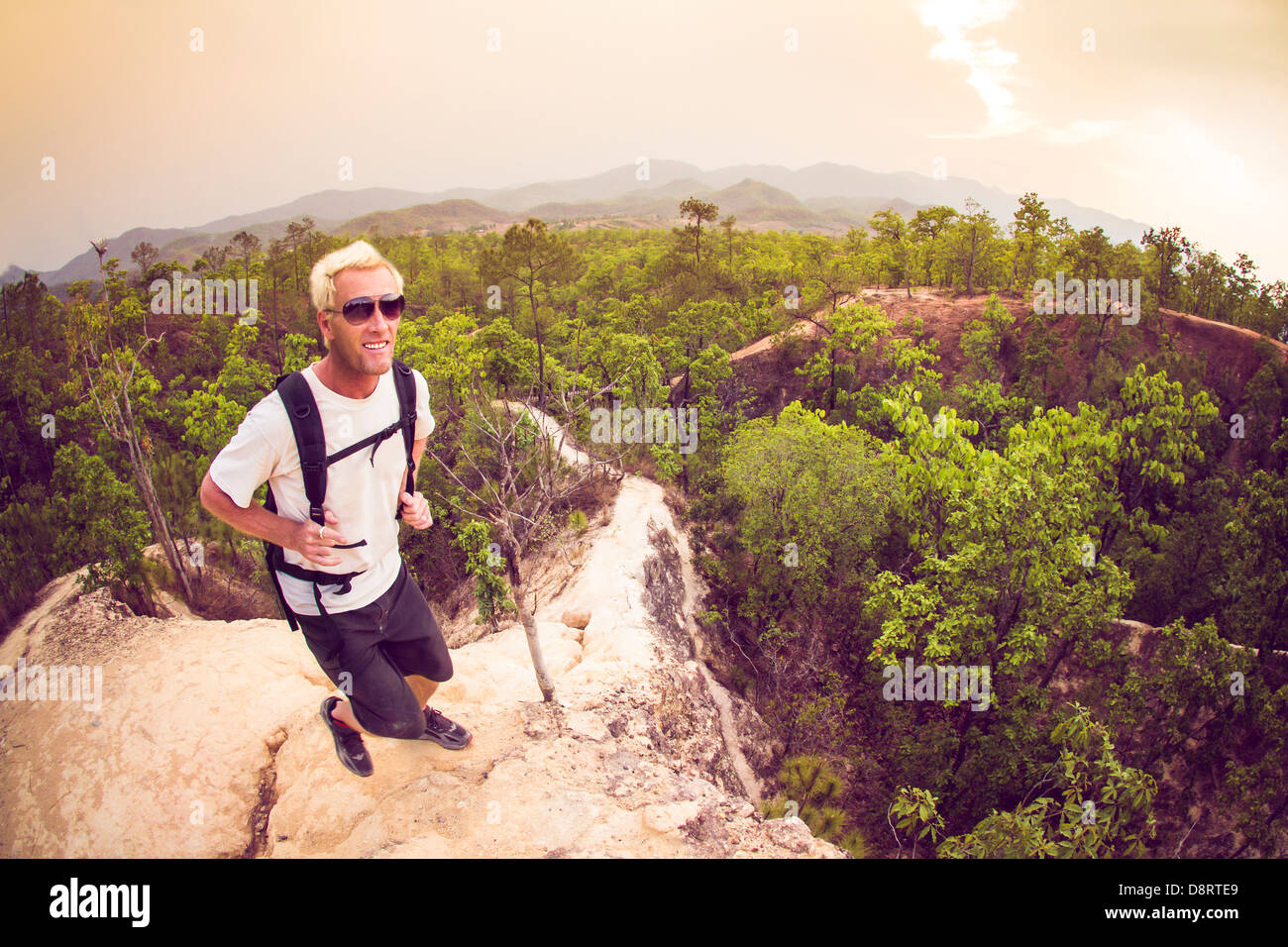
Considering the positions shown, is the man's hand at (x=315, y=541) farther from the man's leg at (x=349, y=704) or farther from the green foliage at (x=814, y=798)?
the green foliage at (x=814, y=798)

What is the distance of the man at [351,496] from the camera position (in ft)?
10.8

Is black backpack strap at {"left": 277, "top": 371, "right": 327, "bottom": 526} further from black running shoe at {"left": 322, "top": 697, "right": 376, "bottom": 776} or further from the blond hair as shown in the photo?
black running shoe at {"left": 322, "top": 697, "right": 376, "bottom": 776}

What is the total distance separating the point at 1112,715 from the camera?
591 inches

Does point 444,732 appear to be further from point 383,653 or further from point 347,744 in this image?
point 383,653

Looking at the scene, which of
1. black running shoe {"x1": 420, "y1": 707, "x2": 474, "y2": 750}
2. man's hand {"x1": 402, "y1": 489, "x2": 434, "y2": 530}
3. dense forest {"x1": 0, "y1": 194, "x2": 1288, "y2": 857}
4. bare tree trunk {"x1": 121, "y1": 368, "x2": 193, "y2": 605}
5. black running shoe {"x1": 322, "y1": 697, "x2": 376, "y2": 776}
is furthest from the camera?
bare tree trunk {"x1": 121, "y1": 368, "x2": 193, "y2": 605}

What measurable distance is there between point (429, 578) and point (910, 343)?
82.5 feet

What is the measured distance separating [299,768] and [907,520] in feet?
53.3

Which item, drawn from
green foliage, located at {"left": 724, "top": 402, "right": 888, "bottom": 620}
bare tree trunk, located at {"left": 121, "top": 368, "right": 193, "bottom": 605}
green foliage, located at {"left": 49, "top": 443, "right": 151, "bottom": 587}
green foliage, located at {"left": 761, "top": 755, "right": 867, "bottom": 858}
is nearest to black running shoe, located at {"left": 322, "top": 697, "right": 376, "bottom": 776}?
green foliage, located at {"left": 49, "top": 443, "right": 151, "bottom": 587}

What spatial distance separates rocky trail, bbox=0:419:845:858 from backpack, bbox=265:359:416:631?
2.45 meters

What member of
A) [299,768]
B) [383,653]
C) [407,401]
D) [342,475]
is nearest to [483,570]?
[299,768]

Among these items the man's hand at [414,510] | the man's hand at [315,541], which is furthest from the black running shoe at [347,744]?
the man's hand at [315,541]

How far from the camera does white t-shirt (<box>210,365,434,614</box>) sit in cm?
321
